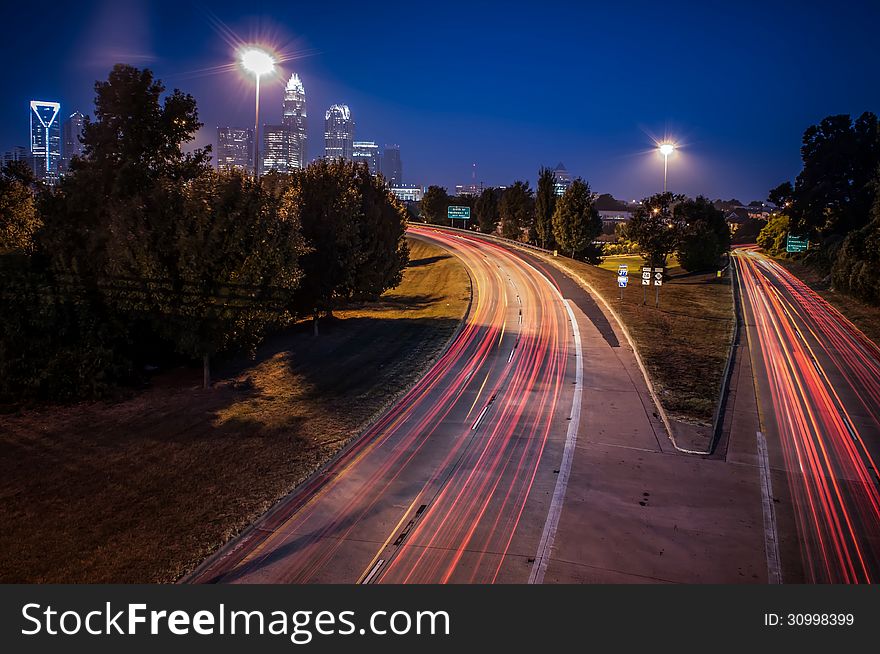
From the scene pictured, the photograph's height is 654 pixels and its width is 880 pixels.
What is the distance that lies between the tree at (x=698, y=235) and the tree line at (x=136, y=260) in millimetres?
40730

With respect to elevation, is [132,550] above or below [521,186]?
below


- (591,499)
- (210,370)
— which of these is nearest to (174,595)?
(591,499)

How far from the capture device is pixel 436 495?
14164 millimetres

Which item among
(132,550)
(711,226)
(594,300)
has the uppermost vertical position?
(711,226)

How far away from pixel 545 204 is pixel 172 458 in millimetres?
67088

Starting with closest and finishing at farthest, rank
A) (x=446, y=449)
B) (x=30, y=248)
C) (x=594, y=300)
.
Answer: (x=446, y=449), (x=30, y=248), (x=594, y=300)

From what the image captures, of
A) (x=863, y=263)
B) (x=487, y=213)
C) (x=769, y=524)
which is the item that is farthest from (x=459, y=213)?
(x=769, y=524)

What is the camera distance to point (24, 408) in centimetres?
1908

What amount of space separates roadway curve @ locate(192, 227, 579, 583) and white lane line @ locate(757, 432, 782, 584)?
4.44 metres

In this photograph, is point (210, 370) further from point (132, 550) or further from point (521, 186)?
point (521, 186)

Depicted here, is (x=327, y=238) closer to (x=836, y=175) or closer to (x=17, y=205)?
(x=17, y=205)

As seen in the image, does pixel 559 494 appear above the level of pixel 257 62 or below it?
below

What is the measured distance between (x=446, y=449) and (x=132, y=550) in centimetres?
865

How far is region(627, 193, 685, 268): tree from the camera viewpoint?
52.0m
